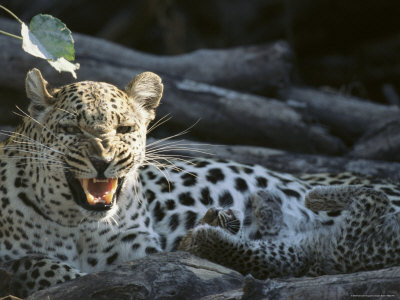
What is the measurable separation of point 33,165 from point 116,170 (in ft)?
3.01

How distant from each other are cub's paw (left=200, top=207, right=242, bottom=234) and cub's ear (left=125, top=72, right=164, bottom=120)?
101cm

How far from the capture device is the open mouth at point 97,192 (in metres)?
5.98

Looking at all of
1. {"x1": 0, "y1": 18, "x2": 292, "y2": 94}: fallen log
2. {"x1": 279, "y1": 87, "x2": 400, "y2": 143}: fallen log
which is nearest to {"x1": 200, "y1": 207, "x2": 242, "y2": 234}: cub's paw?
{"x1": 279, "y1": 87, "x2": 400, "y2": 143}: fallen log

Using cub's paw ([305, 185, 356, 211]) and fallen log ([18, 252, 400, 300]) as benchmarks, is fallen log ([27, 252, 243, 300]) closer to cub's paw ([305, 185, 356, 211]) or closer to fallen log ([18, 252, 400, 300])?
fallen log ([18, 252, 400, 300])

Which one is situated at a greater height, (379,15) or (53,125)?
(379,15)

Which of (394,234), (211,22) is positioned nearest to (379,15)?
(211,22)

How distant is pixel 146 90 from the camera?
Answer: 6.79 metres

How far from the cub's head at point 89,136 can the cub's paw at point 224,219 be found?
0.79 m

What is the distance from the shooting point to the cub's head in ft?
19.3

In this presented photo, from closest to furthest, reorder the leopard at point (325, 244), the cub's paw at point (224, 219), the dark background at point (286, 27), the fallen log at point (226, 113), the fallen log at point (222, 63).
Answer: the leopard at point (325, 244), the cub's paw at point (224, 219), the fallen log at point (226, 113), the fallen log at point (222, 63), the dark background at point (286, 27)

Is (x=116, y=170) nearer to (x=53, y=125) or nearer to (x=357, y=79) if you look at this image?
(x=53, y=125)

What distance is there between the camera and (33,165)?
6.46 m

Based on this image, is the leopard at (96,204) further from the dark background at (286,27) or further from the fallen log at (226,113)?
the dark background at (286,27)

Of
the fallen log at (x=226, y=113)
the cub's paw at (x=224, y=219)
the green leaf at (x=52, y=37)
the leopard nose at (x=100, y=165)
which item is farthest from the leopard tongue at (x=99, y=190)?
the fallen log at (x=226, y=113)
